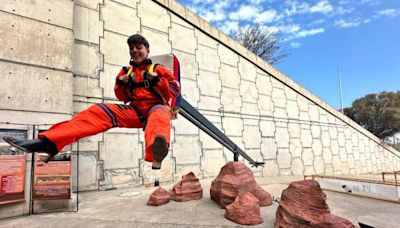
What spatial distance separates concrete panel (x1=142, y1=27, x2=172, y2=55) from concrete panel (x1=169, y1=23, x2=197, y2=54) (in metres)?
0.26

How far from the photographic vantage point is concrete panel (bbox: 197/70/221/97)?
922cm

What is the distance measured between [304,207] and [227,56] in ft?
26.1

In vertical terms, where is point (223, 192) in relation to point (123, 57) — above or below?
below

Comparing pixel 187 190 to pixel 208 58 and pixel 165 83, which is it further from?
pixel 208 58

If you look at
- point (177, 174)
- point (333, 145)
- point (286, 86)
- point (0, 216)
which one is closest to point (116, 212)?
point (0, 216)

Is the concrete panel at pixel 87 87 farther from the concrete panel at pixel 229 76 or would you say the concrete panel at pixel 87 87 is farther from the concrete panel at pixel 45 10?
the concrete panel at pixel 229 76

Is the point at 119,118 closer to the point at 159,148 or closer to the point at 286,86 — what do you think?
the point at 159,148

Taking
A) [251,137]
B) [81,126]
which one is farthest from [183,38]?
[81,126]

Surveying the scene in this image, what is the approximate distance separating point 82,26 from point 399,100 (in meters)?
35.1

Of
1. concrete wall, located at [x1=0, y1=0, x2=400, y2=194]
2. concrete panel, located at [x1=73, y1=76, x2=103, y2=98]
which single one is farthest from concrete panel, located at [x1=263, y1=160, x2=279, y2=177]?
concrete panel, located at [x1=73, y1=76, x2=103, y2=98]

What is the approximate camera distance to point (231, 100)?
33.4 feet

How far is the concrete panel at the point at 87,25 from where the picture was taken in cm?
674

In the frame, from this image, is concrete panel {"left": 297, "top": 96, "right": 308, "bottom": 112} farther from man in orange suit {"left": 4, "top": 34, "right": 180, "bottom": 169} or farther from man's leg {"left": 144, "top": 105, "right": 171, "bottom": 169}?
man's leg {"left": 144, "top": 105, "right": 171, "bottom": 169}

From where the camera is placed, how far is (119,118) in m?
2.43
